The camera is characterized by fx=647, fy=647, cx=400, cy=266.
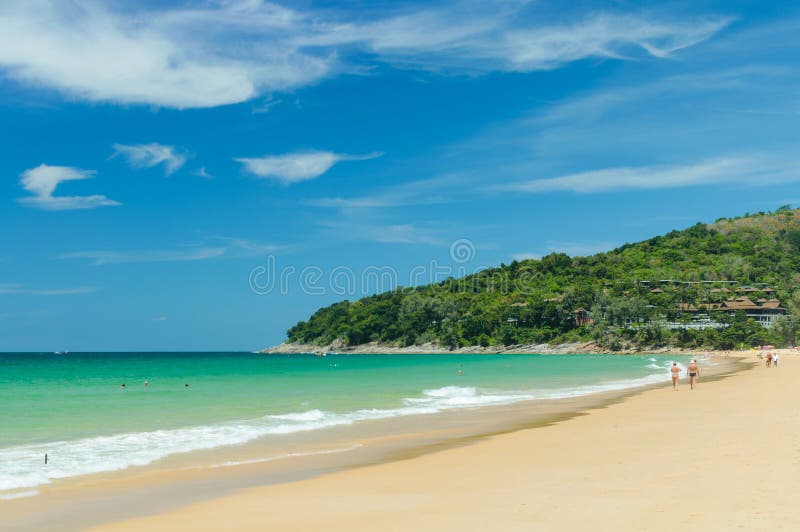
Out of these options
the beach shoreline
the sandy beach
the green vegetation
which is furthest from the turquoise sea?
the green vegetation

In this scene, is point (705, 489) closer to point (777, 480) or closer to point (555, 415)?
point (777, 480)

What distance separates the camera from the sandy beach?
771 cm

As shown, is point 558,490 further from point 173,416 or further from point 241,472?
point 173,416

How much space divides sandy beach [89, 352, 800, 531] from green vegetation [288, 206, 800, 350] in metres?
101

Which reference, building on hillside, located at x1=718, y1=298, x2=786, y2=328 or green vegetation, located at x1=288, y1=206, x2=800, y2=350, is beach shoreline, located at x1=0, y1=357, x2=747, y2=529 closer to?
green vegetation, located at x1=288, y1=206, x2=800, y2=350

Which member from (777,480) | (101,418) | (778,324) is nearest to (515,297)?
(778,324)

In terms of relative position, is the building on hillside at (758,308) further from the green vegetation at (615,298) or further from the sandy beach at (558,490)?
the sandy beach at (558,490)

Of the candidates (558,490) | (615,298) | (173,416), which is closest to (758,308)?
(615,298)

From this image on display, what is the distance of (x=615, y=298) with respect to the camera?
124125 millimetres

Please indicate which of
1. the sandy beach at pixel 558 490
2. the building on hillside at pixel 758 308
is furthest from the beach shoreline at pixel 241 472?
the building on hillside at pixel 758 308

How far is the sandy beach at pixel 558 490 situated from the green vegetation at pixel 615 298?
101 m

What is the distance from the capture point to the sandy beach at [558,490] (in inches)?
304

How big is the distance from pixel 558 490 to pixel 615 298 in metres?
121

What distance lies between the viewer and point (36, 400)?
31.0 metres
